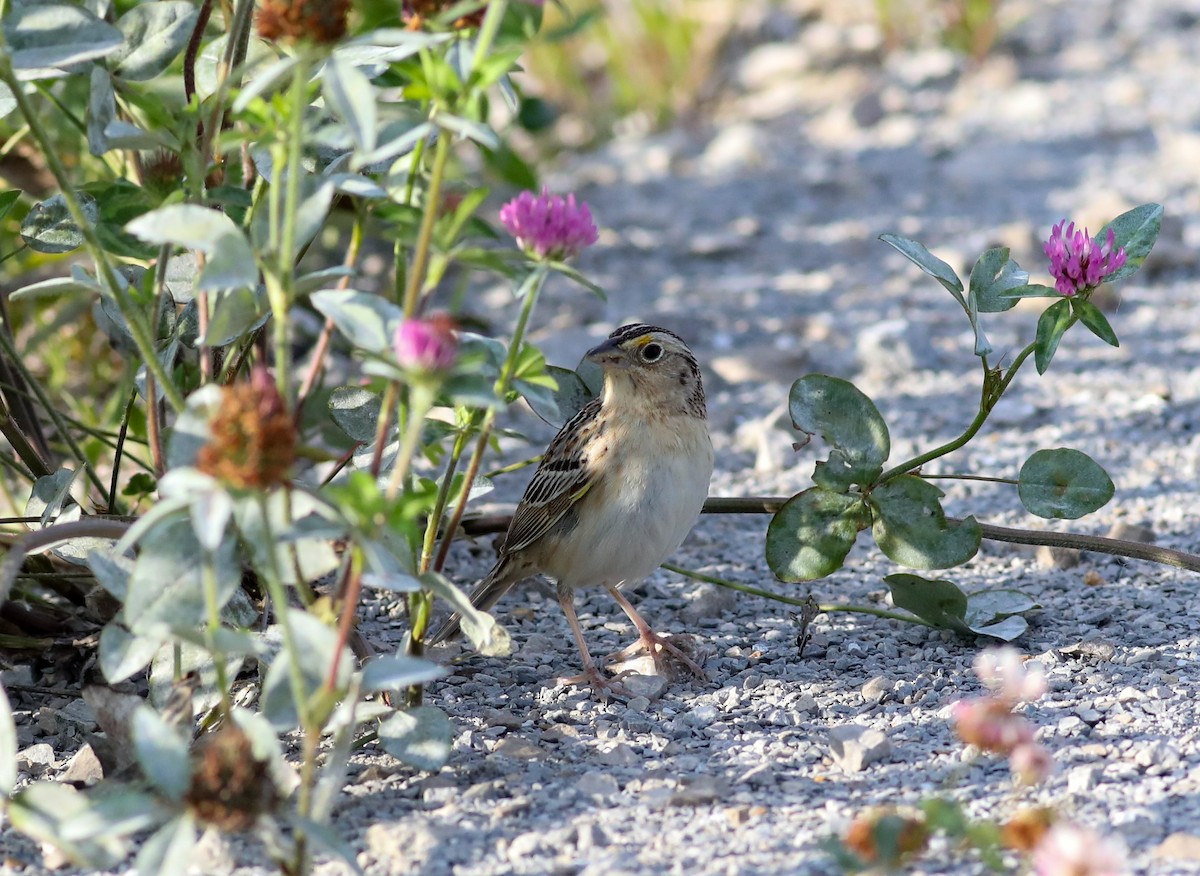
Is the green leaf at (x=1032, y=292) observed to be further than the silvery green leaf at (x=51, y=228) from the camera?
No

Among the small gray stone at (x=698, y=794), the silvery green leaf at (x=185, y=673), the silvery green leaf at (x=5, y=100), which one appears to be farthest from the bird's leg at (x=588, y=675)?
the silvery green leaf at (x=5, y=100)

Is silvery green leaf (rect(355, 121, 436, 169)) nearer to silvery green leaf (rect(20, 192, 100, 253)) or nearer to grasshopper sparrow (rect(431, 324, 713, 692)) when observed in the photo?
silvery green leaf (rect(20, 192, 100, 253))

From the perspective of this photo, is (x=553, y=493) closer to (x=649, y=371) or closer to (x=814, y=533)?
(x=649, y=371)

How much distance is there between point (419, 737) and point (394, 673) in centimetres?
54

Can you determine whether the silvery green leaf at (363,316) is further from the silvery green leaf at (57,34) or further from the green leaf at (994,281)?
the green leaf at (994,281)

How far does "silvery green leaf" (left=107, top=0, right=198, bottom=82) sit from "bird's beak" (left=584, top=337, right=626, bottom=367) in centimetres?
146

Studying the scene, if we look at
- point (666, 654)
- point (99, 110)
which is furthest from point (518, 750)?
point (99, 110)

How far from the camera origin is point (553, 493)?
13.7ft

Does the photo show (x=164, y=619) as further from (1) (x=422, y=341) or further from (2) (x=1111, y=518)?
(2) (x=1111, y=518)

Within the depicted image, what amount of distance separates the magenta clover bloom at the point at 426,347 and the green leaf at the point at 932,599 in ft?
6.09

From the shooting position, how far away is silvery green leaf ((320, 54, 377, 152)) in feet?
7.93

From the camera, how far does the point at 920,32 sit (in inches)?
391

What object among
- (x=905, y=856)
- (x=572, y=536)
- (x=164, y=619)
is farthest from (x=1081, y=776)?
(x=164, y=619)

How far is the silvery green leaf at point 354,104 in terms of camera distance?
7.93 ft
